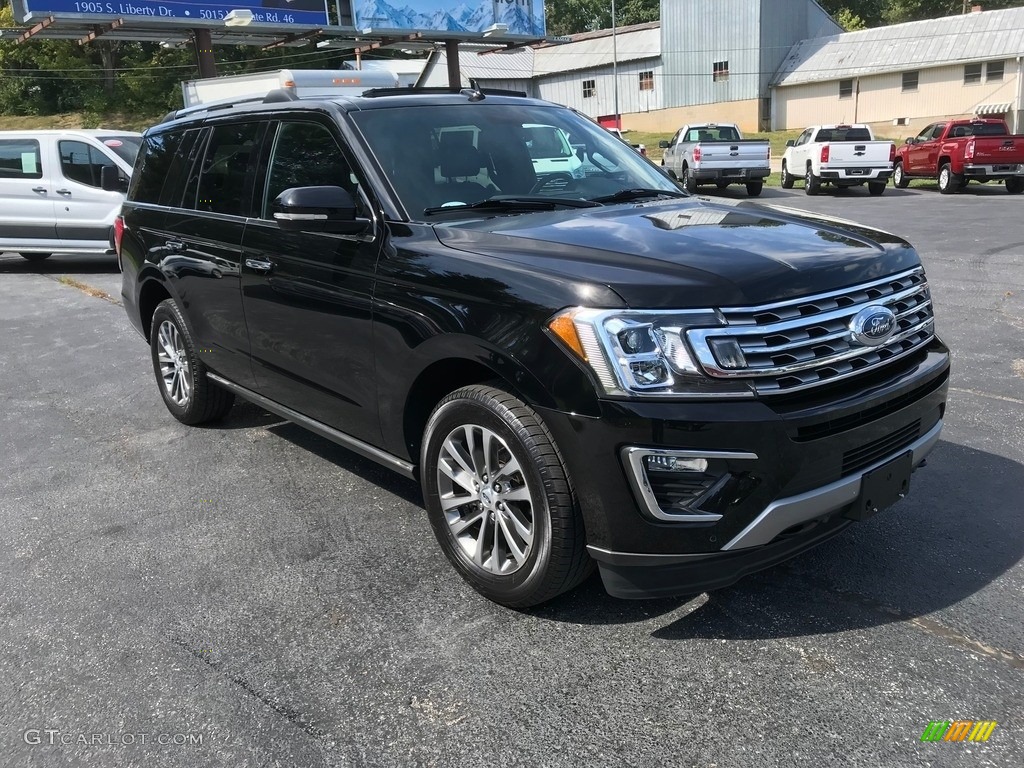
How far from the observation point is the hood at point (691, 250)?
2.78m

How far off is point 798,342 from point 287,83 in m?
9.37

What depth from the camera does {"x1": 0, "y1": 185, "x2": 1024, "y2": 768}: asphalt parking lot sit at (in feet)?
8.50

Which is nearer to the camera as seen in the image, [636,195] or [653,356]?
[653,356]

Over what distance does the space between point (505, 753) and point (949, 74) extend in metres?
45.8

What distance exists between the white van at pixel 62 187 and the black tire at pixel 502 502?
11.7 meters

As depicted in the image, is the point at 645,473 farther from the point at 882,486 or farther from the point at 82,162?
the point at 82,162

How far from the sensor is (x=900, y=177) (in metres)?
24.4

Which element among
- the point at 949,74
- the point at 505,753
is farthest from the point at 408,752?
the point at 949,74

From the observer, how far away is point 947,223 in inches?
579

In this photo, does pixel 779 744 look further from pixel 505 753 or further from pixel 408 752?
pixel 408 752

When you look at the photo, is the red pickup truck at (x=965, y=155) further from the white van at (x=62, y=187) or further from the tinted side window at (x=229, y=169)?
the tinted side window at (x=229, y=169)

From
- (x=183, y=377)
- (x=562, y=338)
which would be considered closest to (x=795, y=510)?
(x=562, y=338)

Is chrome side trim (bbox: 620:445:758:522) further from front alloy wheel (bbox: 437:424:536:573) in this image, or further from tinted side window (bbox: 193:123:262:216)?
tinted side window (bbox: 193:123:262:216)

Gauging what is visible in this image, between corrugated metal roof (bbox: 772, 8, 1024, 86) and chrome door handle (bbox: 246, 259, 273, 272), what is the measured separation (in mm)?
43289
